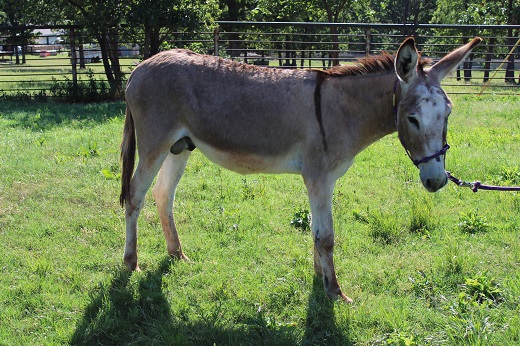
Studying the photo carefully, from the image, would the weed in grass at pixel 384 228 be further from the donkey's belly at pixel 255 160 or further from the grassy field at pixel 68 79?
the grassy field at pixel 68 79

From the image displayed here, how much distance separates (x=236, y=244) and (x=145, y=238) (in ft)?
3.37

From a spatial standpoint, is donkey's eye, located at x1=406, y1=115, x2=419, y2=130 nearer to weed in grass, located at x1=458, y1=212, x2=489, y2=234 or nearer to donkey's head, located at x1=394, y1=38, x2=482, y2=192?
donkey's head, located at x1=394, y1=38, x2=482, y2=192

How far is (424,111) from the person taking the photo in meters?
3.76

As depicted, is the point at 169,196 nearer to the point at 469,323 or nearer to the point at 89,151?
the point at 469,323

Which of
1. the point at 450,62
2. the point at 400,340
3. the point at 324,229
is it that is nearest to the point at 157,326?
the point at 324,229

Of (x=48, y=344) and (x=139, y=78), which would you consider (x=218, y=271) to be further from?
(x=139, y=78)

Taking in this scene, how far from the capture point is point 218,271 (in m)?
4.79

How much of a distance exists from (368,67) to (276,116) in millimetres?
914

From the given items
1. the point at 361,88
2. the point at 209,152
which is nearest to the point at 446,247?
the point at 361,88

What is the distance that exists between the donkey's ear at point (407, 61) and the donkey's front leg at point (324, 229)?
108 centimetres

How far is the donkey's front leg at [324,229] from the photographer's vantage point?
433cm

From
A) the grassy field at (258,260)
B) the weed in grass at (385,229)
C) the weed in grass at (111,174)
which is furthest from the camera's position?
the weed in grass at (111,174)

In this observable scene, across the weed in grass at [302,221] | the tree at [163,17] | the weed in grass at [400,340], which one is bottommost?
the weed in grass at [400,340]

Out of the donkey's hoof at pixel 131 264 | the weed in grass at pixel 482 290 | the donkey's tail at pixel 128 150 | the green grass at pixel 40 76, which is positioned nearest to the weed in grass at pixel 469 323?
the weed in grass at pixel 482 290
